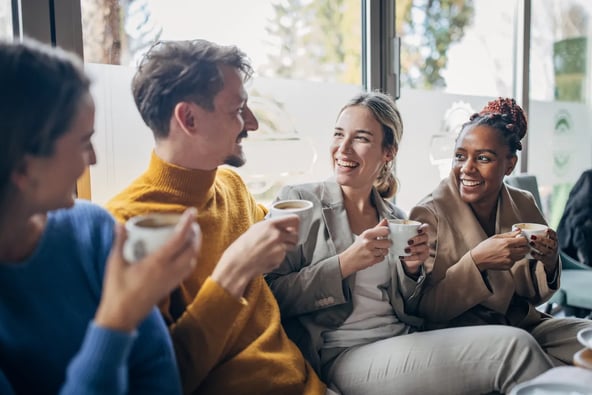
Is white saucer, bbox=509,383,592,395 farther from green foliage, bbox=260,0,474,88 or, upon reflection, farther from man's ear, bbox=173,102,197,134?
green foliage, bbox=260,0,474,88

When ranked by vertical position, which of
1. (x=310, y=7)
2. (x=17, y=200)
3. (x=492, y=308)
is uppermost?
(x=310, y=7)

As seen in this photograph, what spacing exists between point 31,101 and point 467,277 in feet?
4.13

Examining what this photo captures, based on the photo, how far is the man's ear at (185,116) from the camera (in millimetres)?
1238

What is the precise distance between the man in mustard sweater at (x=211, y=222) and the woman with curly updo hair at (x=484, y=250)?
0.53m

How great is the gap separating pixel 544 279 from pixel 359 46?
4.44ft

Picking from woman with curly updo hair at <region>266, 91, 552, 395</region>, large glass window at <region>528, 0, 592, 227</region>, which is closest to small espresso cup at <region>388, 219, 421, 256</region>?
woman with curly updo hair at <region>266, 91, 552, 395</region>

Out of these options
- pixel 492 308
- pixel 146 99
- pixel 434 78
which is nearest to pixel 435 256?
pixel 492 308

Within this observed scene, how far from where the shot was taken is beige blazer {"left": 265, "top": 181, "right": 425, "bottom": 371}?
1494mm

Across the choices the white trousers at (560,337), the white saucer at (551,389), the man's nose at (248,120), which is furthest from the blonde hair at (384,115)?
the white saucer at (551,389)

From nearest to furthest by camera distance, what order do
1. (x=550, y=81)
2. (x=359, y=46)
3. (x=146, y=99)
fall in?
(x=146, y=99)
(x=359, y=46)
(x=550, y=81)

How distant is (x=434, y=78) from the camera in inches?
117

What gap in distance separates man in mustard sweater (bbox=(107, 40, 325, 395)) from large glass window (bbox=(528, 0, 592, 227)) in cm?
299

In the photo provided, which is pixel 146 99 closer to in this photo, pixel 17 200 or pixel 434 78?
pixel 17 200

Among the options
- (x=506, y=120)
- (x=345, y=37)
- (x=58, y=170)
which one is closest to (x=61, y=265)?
(x=58, y=170)
